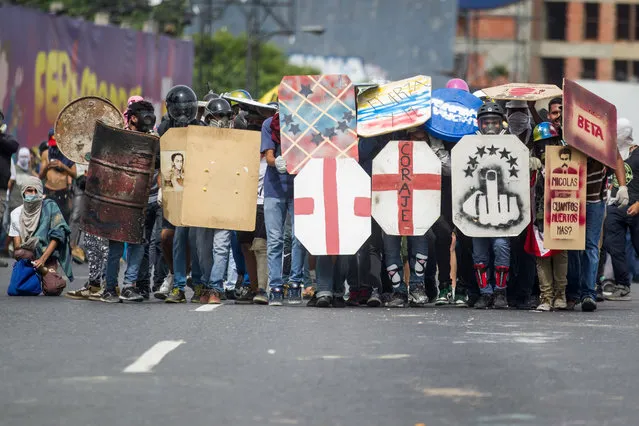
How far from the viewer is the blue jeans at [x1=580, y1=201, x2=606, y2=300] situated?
619 inches

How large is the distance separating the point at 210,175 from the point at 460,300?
2.40 meters

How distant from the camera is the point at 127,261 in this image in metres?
15.9

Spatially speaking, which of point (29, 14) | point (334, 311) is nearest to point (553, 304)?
point (334, 311)

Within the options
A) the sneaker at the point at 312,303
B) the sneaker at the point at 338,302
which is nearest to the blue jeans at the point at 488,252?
the sneaker at the point at 338,302

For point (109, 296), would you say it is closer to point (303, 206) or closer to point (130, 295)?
point (130, 295)

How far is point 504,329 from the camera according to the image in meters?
13.3

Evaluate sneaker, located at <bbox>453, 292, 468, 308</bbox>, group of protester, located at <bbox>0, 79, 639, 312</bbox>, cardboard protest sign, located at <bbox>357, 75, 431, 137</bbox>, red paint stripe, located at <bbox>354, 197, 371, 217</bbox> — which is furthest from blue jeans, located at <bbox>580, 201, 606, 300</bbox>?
red paint stripe, located at <bbox>354, 197, 371, 217</bbox>

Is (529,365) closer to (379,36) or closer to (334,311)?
(334,311)

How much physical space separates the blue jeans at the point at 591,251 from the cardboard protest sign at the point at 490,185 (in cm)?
58

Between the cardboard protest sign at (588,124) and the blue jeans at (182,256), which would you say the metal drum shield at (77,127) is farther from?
the cardboard protest sign at (588,124)

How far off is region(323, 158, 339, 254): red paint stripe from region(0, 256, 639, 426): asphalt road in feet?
3.48

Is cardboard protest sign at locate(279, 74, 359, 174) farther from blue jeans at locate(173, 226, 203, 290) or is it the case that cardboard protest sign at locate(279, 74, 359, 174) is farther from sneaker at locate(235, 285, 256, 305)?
sneaker at locate(235, 285, 256, 305)

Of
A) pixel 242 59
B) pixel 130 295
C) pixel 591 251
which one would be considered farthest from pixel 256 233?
pixel 242 59

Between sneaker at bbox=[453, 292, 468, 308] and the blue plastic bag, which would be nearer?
sneaker at bbox=[453, 292, 468, 308]
